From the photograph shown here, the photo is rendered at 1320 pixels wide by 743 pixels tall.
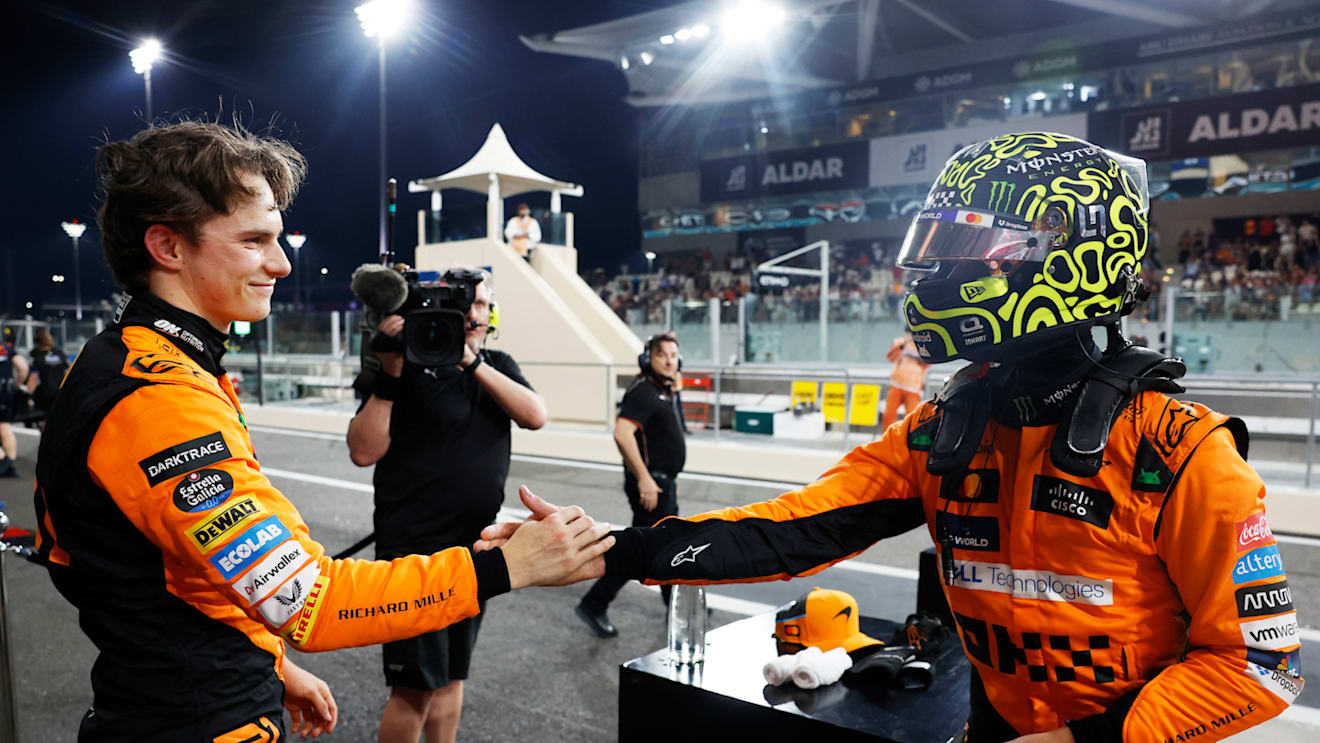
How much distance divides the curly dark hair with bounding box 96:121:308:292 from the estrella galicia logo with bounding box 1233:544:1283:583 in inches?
72.3

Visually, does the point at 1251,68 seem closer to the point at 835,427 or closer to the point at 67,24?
the point at 835,427

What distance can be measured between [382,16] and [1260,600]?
1142 cm

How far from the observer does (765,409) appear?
1048 cm

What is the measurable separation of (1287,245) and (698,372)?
1587cm

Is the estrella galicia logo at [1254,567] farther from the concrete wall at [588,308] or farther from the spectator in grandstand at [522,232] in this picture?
the spectator in grandstand at [522,232]

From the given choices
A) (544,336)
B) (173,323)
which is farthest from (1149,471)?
(544,336)

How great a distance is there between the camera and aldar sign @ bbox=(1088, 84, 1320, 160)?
15.8 meters

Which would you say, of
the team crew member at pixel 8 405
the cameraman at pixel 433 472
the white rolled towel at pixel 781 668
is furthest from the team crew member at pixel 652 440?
the team crew member at pixel 8 405

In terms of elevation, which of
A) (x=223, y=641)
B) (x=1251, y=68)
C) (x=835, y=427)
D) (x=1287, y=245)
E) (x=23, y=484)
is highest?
(x=1251, y=68)

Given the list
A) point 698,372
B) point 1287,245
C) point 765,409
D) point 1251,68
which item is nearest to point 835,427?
point 765,409

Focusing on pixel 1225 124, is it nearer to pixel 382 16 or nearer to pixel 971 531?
pixel 382 16

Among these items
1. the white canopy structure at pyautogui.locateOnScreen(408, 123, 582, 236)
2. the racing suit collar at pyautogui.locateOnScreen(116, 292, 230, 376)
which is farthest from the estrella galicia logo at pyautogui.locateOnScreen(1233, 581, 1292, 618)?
the white canopy structure at pyautogui.locateOnScreen(408, 123, 582, 236)

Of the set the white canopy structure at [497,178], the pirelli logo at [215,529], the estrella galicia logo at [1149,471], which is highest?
the white canopy structure at [497,178]

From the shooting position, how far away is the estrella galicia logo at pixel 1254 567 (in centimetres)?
132
